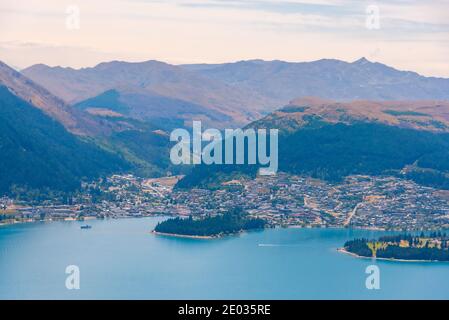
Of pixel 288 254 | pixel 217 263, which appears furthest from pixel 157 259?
pixel 288 254

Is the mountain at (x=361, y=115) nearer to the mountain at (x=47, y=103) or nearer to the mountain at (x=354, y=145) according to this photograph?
the mountain at (x=354, y=145)

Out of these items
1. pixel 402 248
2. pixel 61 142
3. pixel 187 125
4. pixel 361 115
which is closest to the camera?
pixel 402 248

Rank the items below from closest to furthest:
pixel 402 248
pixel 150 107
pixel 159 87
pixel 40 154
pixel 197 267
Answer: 1. pixel 197 267
2. pixel 402 248
3. pixel 40 154
4. pixel 150 107
5. pixel 159 87

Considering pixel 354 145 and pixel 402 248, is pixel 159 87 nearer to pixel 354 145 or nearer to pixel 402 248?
pixel 354 145

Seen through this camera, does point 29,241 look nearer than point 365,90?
Yes

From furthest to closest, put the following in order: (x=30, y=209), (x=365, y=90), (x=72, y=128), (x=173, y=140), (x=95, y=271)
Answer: (x=365, y=90), (x=173, y=140), (x=72, y=128), (x=30, y=209), (x=95, y=271)

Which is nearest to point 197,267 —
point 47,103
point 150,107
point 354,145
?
point 354,145
